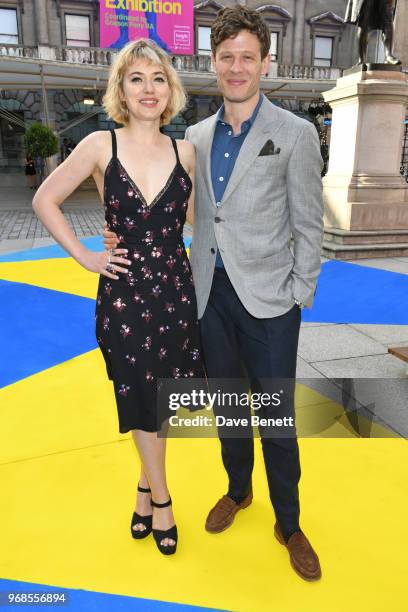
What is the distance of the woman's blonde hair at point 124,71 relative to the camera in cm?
197

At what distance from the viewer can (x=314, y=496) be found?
262 cm

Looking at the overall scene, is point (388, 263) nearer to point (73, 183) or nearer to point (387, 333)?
point (387, 333)

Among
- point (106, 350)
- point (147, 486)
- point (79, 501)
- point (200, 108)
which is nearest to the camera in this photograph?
point (106, 350)

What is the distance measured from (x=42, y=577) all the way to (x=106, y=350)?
995 mm

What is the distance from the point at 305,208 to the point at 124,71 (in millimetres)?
904

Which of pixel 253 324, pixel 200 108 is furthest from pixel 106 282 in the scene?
pixel 200 108

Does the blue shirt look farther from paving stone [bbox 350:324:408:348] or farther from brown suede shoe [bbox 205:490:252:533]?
paving stone [bbox 350:324:408:348]

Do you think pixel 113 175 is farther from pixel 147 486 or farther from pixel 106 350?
pixel 147 486

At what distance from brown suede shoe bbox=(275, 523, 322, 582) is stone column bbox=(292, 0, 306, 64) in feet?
103

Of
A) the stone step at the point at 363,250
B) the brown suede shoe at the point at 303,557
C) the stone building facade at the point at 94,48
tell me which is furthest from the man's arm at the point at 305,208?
the stone building facade at the point at 94,48

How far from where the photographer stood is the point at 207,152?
6.88ft

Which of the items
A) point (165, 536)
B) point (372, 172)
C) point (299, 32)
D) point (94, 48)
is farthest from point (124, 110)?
point (299, 32)

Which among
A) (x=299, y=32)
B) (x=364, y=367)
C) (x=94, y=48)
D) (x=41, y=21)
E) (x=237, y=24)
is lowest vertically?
(x=364, y=367)

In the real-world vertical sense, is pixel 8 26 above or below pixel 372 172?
above
